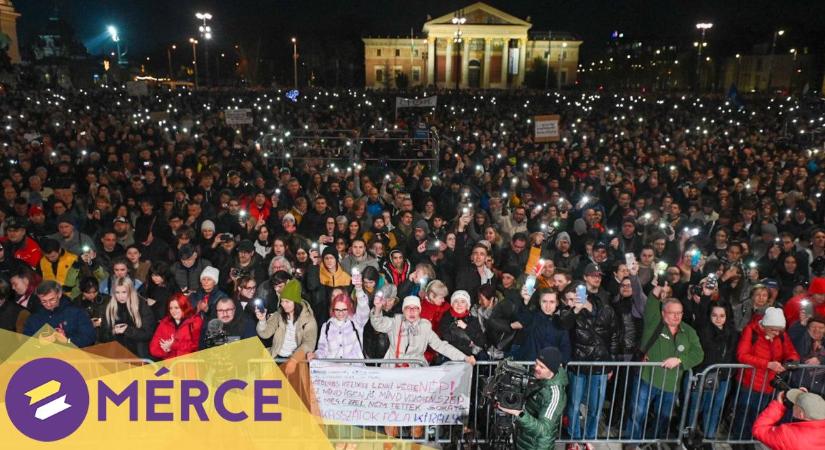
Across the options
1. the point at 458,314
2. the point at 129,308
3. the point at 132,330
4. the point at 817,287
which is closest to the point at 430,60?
the point at 817,287

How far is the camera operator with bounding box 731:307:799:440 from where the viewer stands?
5.07m

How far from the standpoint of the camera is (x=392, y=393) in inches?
194

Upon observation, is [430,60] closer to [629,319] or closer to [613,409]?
[629,319]

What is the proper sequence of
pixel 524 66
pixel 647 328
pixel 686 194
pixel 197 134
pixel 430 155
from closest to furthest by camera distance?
pixel 647 328 → pixel 686 194 → pixel 430 155 → pixel 197 134 → pixel 524 66

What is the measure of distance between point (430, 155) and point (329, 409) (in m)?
11.8

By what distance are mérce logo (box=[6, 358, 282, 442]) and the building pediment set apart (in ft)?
292

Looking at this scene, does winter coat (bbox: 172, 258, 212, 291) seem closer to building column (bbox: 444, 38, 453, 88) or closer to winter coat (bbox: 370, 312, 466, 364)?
winter coat (bbox: 370, 312, 466, 364)

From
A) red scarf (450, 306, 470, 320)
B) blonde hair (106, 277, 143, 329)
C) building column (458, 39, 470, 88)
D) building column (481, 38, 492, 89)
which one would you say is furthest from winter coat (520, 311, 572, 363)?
building column (481, 38, 492, 89)

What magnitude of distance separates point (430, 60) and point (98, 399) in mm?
91951

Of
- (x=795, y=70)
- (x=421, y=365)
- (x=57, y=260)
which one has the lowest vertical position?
(x=421, y=365)

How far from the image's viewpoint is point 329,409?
5.00 meters

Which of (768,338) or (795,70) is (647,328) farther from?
(795,70)

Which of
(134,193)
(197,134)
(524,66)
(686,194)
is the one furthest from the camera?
(524,66)

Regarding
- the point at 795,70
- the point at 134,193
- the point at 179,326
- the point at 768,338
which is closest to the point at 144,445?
the point at 179,326
